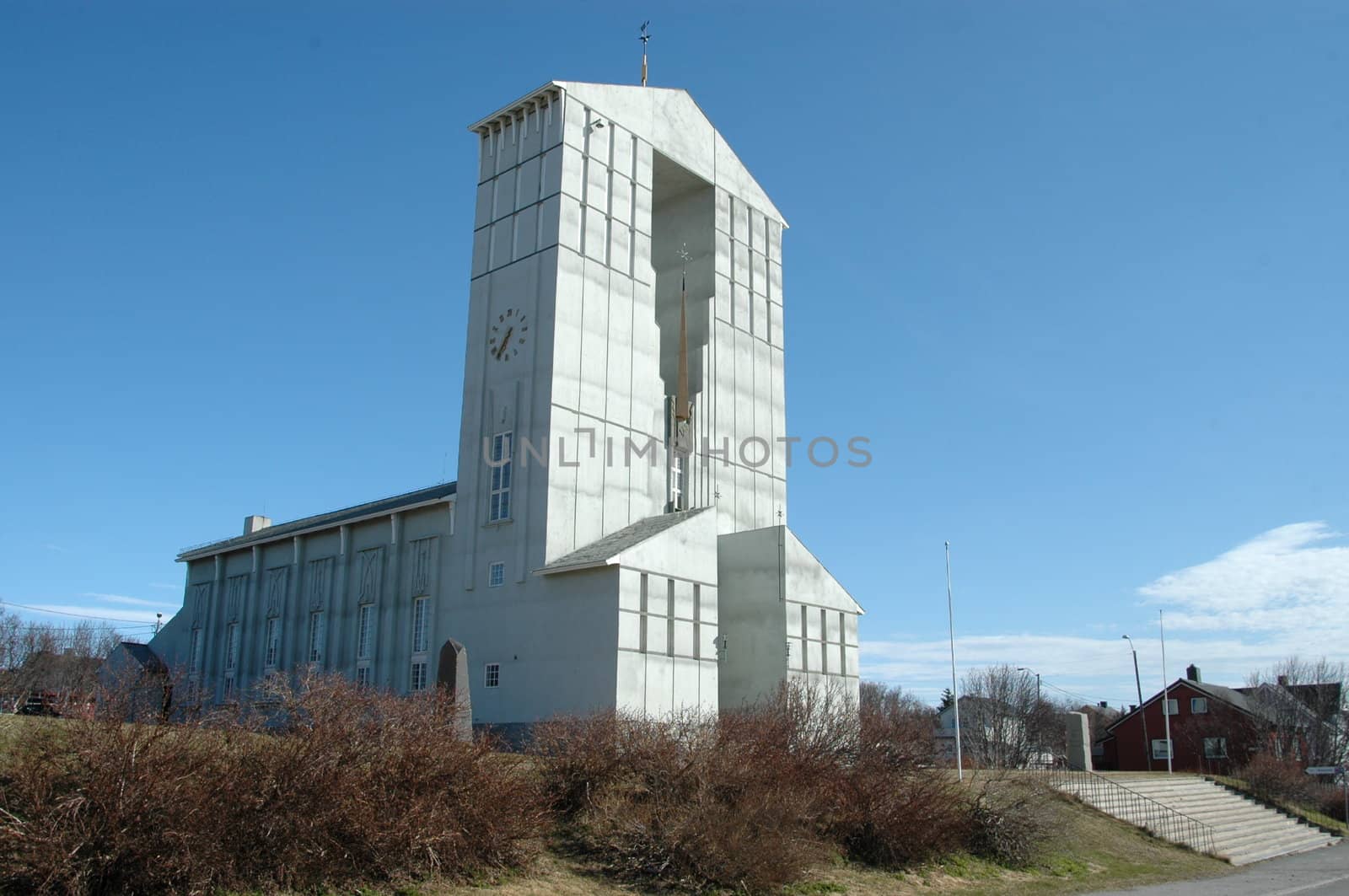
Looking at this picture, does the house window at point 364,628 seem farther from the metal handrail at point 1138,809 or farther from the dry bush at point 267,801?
the metal handrail at point 1138,809

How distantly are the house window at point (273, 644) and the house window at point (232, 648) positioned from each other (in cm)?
262

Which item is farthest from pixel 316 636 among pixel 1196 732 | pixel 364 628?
pixel 1196 732

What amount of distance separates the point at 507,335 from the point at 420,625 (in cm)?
1098

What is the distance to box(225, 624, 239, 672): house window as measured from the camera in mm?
47719

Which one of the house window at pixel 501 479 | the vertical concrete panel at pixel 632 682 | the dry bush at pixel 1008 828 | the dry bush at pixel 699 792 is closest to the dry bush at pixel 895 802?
the dry bush at pixel 1008 828

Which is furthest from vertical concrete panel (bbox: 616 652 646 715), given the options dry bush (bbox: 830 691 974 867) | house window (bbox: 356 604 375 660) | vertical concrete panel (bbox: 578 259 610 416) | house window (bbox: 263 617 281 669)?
house window (bbox: 263 617 281 669)

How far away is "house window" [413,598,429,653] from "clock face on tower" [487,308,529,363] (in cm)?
930

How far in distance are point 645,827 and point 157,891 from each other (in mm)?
8330

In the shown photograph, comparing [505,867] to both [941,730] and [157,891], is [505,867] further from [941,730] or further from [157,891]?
[941,730]

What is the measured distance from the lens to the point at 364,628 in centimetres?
4116

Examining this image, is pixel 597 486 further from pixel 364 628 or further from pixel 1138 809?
pixel 1138 809

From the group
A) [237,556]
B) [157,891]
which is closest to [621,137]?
[237,556]

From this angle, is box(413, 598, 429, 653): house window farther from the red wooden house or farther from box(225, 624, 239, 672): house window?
the red wooden house

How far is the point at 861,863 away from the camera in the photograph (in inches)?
893
